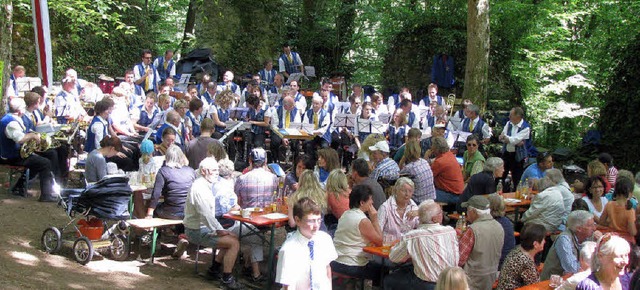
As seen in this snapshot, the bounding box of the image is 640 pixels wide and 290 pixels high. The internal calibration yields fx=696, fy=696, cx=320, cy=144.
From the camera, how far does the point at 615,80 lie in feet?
49.6

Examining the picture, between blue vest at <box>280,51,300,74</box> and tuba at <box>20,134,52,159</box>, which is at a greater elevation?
blue vest at <box>280,51,300,74</box>

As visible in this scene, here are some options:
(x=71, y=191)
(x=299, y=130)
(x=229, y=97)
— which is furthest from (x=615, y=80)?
(x=71, y=191)

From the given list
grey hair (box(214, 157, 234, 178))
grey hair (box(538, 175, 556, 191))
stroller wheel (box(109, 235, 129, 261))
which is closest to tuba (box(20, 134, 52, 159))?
stroller wheel (box(109, 235, 129, 261))

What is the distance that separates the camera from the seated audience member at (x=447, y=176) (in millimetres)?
9969

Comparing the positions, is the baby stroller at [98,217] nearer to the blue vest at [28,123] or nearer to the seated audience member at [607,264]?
the blue vest at [28,123]

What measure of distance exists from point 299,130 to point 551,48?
841 cm

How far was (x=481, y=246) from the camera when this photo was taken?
6.55m

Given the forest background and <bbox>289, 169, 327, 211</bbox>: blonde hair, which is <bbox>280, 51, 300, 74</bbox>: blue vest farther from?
<bbox>289, 169, 327, 211</bbox>: blonde hair

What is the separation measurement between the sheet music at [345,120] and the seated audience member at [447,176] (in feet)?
13.0

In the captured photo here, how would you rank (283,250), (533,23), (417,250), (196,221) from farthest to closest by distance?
1. (533,23)
2. (196,221)
3. (417,250)
4. (283,250)

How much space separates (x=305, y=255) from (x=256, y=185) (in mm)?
3545

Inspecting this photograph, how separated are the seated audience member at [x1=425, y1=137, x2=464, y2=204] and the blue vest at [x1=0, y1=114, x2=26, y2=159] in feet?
20.4

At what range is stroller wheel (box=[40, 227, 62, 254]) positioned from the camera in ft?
27.1

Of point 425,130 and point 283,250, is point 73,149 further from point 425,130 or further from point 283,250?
point 283,250
